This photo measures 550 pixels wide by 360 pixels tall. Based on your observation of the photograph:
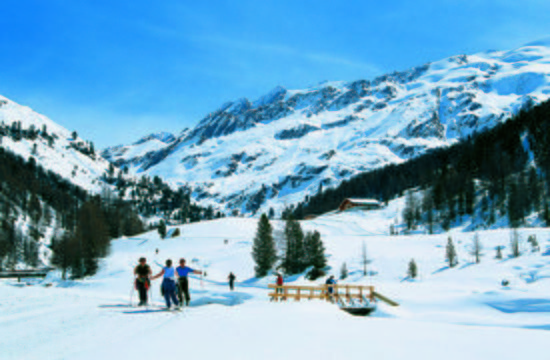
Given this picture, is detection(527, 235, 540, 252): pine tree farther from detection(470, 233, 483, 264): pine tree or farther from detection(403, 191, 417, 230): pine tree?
detection(403, 191, 417, 230): pine tree

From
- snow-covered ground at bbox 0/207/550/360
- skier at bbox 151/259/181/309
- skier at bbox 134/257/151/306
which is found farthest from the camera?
skier at bbox 134/257/151/306

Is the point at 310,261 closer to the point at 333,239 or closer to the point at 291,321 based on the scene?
the point at 333,239

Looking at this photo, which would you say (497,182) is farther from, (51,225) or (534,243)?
(51,225)

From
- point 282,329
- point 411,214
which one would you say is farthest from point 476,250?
point 282,329

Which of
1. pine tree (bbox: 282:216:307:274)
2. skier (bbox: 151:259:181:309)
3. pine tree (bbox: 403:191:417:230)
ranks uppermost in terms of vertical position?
pine tree (bbox: 403:191:417:230)

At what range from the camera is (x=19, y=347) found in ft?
31.9

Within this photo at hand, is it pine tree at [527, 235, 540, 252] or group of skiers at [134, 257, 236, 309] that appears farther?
pine tree at [527, 235, 540, 252]

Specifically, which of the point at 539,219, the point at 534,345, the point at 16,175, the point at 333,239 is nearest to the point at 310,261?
the point at 333,239

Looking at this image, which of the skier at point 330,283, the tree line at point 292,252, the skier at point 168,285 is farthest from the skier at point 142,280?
the tree line at point 292,252

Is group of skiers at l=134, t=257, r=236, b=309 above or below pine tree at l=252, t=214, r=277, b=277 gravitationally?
above

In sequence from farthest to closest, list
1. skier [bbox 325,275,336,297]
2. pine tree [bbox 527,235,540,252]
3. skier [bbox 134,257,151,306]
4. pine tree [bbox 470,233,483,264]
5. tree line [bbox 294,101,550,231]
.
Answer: tree line [bbox 294,101,550,231]
pine tree [bbox 470,233,483,264]
pine tree [bbox 527,235,540,252]
skier [bbox 325,275,336,297]
skier [bbox 134,257,151,306]

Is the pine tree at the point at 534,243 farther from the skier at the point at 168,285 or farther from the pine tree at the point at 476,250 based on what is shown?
the skier at the point at 168,285

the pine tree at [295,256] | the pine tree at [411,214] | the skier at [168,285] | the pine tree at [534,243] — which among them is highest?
the pine tree at [411,214]

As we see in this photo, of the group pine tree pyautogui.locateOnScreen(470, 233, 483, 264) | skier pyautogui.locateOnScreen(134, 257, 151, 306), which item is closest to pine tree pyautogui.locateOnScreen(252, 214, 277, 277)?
pine tree pyautogui.locateOnScreen(470, 233, 483, 264)
